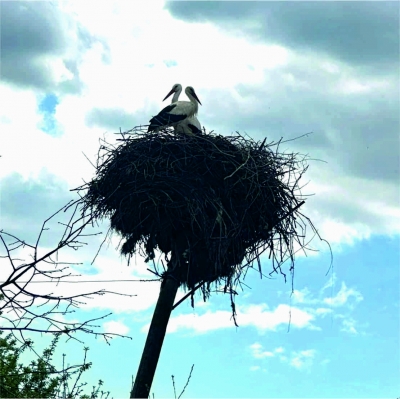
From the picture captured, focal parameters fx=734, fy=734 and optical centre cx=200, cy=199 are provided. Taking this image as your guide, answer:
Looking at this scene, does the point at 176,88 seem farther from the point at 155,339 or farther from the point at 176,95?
the point at 155,339

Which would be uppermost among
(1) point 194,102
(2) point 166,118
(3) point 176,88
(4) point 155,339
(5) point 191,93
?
(3) point 176,88

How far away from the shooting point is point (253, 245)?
660cm

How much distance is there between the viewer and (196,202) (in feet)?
20.7

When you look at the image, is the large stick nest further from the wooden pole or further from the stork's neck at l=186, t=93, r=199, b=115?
the stork's neck at l=186, t=93, r=199, b=115

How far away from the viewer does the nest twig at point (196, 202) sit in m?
6.36

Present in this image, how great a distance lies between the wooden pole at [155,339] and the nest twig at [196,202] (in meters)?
0.15

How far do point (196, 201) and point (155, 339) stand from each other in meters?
1.22

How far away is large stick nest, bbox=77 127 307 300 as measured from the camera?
6.36 m

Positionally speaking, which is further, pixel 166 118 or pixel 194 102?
pixel 194 102

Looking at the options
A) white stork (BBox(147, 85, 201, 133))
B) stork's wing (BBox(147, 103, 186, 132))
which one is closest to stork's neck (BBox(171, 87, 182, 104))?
white stork (BBox(147, 85, 201, 133))

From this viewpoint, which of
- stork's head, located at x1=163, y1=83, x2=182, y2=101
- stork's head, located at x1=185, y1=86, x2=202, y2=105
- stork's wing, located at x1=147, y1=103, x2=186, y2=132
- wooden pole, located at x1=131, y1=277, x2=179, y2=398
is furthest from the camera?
stork's head, located at x1=163, y1=83, x2=182, y2=101

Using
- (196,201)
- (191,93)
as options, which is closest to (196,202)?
(196,201)

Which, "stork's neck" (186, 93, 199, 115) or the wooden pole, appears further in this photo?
"stork's neck" (186, 93, 199, 115)

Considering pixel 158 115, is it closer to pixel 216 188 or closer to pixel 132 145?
pixel 132 145
